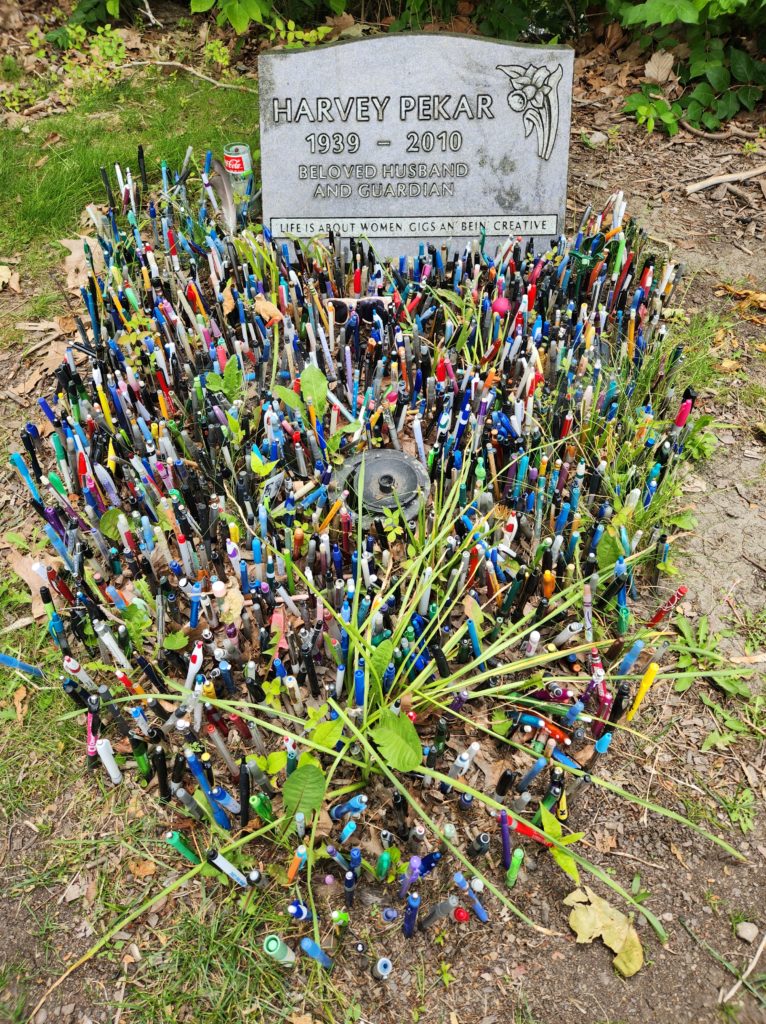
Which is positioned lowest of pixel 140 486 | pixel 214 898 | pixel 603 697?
pixel 214 898

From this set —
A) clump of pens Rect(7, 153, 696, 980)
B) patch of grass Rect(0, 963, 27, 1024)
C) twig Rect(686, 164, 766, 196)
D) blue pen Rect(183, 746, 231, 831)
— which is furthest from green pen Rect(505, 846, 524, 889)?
twig Rect(686, 164, 766, 196)

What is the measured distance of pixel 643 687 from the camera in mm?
2361

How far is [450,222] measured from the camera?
4.39m

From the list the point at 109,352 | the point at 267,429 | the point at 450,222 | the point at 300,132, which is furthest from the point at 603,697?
the point at 300,132

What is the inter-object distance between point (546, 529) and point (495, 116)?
2.54 m

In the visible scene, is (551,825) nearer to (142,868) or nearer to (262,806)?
(262,806)

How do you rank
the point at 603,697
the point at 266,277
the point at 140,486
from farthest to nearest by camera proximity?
the point at 266,277 → the point at 140,486 → the point at 603,697

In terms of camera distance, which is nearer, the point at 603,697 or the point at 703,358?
the point at 603,697

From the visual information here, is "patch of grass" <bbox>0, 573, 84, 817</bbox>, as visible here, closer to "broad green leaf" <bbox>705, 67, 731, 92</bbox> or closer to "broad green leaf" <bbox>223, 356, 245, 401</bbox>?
"broad green leaf" <bbox>223, 356, 245, 401</bbox>

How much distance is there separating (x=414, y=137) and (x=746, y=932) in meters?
3.96

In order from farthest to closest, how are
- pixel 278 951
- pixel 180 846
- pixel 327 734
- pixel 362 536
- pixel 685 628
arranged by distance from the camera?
pixel 362 536, pixel 685 628, pixel 327 734, pixel 180 846, pixel 278 951

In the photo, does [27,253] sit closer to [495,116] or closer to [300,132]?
[300,132]

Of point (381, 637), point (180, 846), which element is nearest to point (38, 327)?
point (381, 637)

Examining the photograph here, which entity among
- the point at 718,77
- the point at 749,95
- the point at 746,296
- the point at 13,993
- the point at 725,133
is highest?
the point at 718,77
